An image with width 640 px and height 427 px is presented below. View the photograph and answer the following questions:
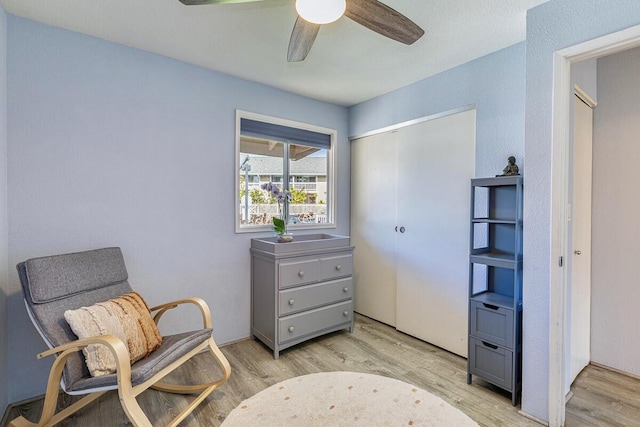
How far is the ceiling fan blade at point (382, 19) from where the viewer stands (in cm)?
144

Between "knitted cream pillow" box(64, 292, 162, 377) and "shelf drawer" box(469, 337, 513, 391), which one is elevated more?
"knitted cream pillow" box(64, 292, 162, 377)

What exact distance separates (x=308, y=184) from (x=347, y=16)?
218 cm

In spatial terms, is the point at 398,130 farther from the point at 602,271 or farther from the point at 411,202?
the point at 602,271

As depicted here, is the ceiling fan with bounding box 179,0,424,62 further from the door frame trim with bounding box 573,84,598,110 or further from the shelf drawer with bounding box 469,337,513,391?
the shelf drawer with bounding box 469,337,513,391

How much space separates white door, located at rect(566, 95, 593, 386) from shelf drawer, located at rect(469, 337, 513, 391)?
0.47 m

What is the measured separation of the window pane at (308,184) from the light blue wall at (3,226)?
218cm

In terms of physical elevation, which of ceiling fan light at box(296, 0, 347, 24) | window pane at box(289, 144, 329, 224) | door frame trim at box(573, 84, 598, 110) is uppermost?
ceiling fan light at box(296, 0, 347, 24)

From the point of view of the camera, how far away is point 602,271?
2.41m

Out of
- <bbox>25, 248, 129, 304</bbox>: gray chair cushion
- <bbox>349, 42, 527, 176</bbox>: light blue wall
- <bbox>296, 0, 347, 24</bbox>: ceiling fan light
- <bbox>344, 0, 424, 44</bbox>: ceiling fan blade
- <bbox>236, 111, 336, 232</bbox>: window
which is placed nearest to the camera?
<bbox>296, 0, 347, 24</bbox>: ceiling fan light

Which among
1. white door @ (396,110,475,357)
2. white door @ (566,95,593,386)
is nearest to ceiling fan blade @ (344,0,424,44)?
white door @ (396,110,475,357)

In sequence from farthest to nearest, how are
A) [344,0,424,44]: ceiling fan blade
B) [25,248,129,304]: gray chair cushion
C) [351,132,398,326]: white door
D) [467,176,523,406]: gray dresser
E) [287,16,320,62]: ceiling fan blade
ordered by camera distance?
[351,132,398,326]: white door < [467,176,523,406]: gray dresser < [25,248,129,304]: gray chair cushion < [287,16,320,62]: ceiling fan blade < [344,0,424,44]: ceiling fan blade

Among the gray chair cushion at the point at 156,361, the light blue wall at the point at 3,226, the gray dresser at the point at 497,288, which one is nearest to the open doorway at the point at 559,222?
Answer: the gray dresser at the point at 497,288

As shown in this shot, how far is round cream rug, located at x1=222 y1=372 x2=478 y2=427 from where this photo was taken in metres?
1.83

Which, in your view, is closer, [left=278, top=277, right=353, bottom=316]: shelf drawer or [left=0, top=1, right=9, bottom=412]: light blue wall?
[left=0, top=1, right=9, bottom=412]: light blue wall
